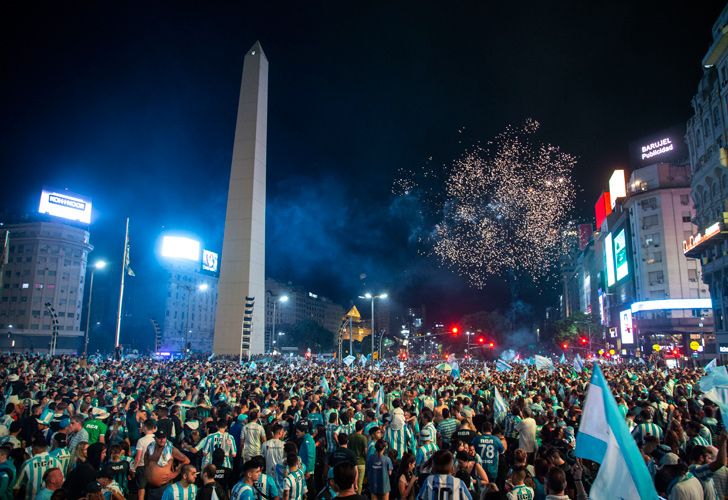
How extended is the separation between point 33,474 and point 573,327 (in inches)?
3692

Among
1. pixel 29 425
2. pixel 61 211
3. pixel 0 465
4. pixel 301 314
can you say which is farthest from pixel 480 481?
pixel 301 314

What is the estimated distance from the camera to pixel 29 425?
1105 cm

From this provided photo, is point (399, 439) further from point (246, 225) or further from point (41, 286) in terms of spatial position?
point (41, 286)

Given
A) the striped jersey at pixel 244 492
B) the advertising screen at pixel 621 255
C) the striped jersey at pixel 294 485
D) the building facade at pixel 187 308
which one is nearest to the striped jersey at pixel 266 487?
the striped jersey at pixel 294 485

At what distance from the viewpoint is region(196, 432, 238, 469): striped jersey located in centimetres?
914

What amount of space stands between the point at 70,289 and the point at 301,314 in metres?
88.1

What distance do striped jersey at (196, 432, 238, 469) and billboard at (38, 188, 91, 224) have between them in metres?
95.8

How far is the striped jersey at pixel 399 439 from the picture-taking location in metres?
10.8

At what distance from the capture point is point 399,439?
1082cm

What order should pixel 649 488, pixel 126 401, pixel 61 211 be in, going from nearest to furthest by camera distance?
pixel 649 488 → pixel 126 401 → pixel 61 211

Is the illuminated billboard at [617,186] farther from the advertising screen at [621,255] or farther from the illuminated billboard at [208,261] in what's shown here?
the illuminated billboard at [208,261]

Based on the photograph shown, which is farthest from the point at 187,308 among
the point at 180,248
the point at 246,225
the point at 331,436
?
the point at 331,436

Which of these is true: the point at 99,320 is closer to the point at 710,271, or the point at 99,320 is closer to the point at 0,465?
the point at 710,271

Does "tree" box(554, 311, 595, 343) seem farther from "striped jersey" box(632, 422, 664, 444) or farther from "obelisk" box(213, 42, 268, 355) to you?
"striped jersey" box(632, 422, 664, 444)
